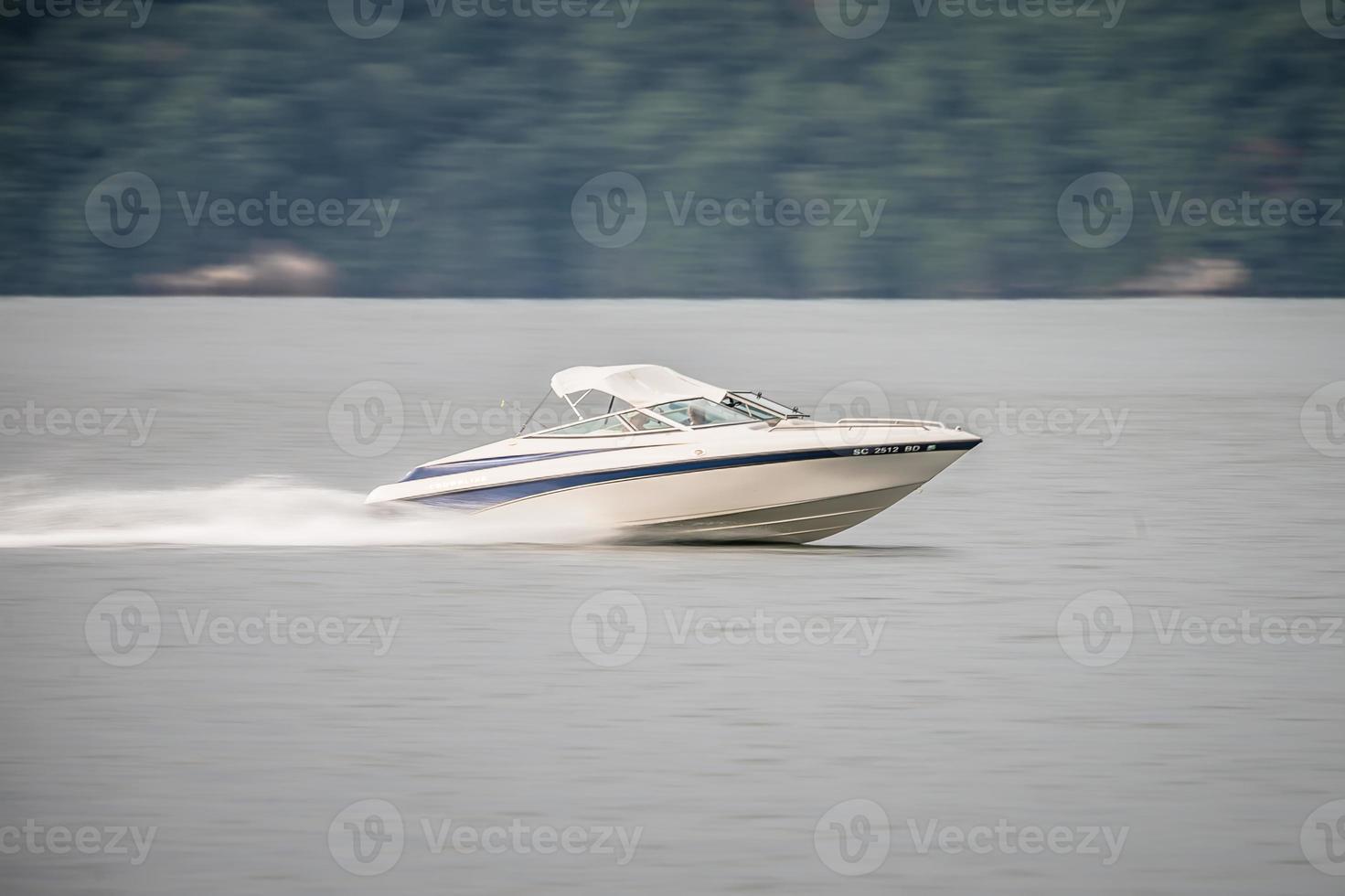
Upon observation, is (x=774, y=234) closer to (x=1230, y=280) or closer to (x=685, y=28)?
(x=685, y=28)

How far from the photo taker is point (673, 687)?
11.1 meters

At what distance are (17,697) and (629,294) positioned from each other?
45.3 m

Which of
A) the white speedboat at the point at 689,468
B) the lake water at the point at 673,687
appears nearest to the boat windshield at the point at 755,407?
the white speedboat at the point at 689,468

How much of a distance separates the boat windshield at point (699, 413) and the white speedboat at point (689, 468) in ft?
0.04

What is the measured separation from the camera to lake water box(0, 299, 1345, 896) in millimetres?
8445

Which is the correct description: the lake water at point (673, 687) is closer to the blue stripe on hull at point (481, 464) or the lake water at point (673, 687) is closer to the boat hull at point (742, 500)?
the boat hull at point (742, 500)

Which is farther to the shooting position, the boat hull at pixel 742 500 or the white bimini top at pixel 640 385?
the white bimini top at pixel 640 385

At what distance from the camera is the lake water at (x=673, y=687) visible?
8445 mm

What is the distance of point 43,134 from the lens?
60.5 meters

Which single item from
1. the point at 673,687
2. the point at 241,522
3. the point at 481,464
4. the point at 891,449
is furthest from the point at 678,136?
the point at 673,687

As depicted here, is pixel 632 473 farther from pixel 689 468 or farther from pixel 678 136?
pixel 678 136

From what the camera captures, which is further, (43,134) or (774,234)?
(43,134)

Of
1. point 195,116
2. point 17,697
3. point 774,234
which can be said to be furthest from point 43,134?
Result: point 17,697

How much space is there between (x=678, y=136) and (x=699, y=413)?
1835 inches
